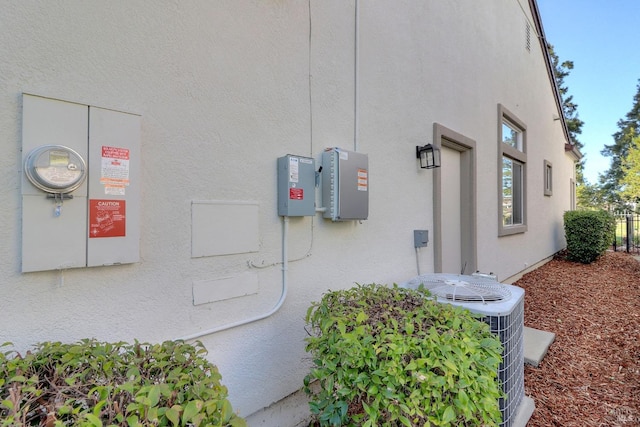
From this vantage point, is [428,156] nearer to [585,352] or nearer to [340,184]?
[340,184]

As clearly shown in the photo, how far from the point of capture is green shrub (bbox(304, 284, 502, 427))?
4.61 ft

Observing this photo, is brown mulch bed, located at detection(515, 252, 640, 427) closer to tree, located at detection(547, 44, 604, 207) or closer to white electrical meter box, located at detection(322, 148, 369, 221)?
white electrical meter box, located at detection(322, 148, 369, 221)

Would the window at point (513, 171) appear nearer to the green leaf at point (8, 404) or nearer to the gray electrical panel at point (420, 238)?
the gray electrical panel at point (420, 238)

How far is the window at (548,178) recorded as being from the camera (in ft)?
29.4

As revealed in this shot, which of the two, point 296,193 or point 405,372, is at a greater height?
point 296,193

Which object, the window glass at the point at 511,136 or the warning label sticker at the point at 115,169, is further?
the window glass at the point at 511,136

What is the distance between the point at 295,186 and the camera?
2.21m

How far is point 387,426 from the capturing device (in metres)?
1.39

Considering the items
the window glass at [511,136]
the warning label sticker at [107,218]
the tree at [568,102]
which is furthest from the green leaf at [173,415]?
the tree at [568,102]

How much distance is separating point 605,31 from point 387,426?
81.6 feet

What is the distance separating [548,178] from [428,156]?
26.5 feet

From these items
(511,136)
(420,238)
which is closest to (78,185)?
(420,238)


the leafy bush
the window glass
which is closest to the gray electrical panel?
the leafy bush

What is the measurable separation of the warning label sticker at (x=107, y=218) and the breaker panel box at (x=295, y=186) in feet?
3.14
